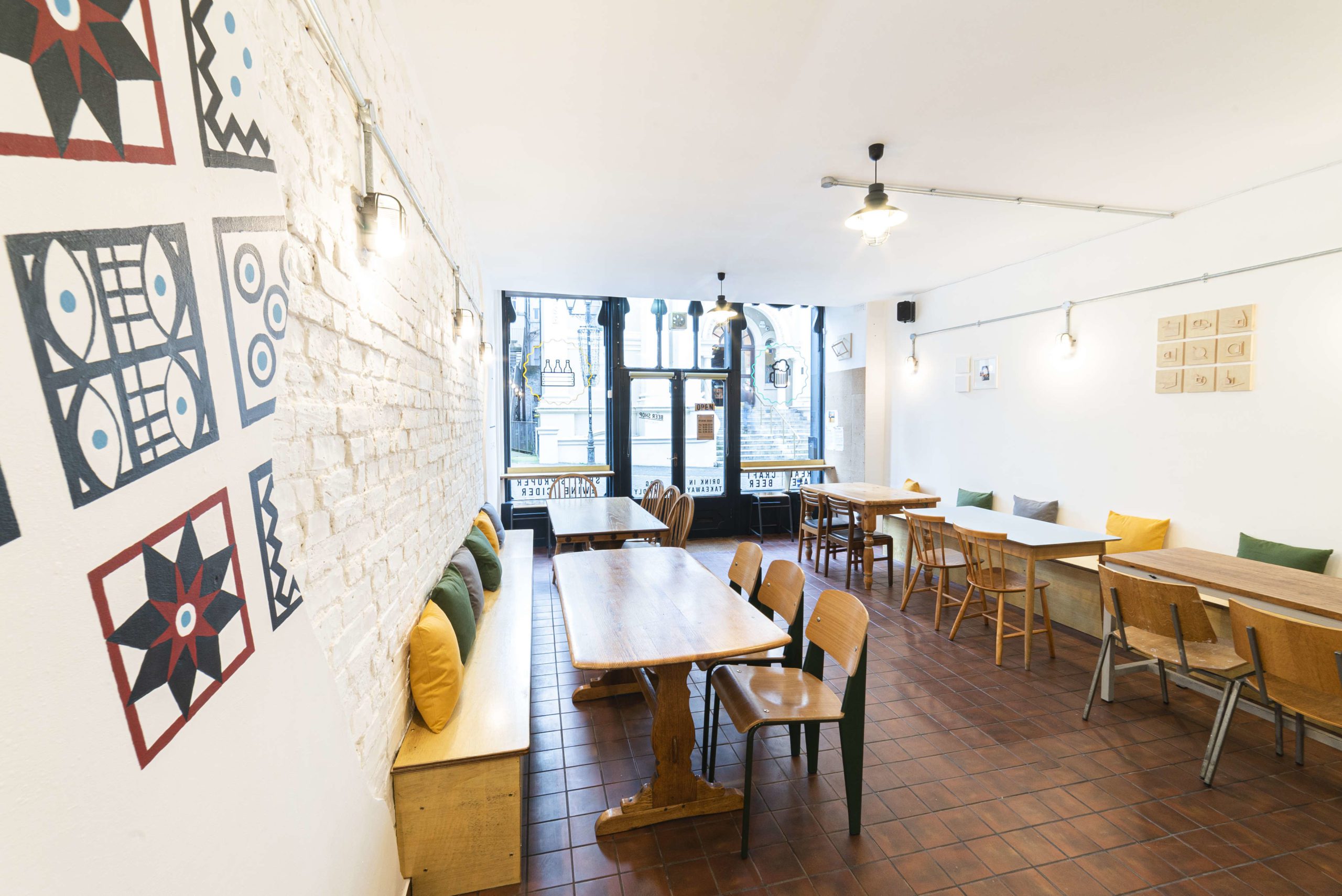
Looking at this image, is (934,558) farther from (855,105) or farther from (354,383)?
(354,383)

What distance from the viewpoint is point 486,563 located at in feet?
11.3

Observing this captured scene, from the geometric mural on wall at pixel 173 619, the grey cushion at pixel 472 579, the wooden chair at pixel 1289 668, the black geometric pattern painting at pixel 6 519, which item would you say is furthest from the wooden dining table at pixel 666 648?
the wooden chair at pixel 1289 668

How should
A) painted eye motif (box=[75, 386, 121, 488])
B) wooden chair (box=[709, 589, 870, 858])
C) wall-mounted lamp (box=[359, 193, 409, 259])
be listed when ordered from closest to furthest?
painted eye motif (box=[75, 386, 121, 488])
wall-mounted lamp (box=[359, 193, 409, 259])
wooden chair (box=[709, 589, 870, 858])

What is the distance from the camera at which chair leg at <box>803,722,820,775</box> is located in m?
2.42

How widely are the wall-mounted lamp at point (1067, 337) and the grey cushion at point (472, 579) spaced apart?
5007 millimetres

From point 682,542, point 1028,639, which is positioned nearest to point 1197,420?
point 1028,639

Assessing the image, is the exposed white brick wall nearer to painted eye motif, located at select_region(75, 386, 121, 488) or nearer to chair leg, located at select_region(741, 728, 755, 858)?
painted eye motif, located at select_region(75, 386, 121, 488)

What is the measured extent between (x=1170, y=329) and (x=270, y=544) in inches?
212

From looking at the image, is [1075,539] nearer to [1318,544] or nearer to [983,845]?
[1318,544]

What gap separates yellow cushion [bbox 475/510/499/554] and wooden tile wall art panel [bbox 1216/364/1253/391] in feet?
16.7

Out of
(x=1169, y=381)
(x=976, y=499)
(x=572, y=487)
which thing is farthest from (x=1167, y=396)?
(x=572, y=487)

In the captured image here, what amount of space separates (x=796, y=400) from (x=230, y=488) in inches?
297

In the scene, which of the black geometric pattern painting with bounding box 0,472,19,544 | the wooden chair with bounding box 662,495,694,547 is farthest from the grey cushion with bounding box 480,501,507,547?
the black geometric pattern painting with bounding box 0,472,19,544

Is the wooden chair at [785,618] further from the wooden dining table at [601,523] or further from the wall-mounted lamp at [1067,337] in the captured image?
the wall-mounted lamp at [1067,337]
